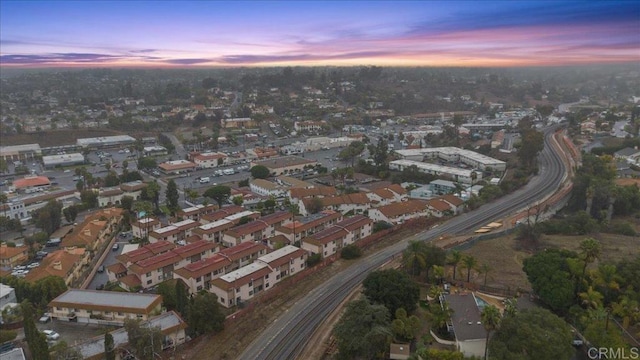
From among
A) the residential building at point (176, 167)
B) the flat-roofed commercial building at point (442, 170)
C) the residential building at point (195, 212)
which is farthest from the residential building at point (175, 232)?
the flat-roofed commercial building at point (442, 170)

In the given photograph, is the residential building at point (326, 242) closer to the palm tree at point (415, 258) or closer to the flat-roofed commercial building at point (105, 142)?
the palm tree at point (415, 258)

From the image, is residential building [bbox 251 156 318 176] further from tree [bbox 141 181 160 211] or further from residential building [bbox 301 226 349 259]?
residential building [bbox 301 226 349 259]

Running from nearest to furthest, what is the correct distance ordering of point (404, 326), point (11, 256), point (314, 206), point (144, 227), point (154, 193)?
point (404, 326) → point (11, 256) → point (144, 227) → point (314, 206) → point (154, 193)

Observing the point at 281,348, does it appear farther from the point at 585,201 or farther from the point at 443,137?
the point at 443,137

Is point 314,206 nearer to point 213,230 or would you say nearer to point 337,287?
point 213,230

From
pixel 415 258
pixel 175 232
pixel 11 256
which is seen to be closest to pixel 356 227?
pixel 415 258

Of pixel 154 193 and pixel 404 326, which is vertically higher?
pixel 404 326

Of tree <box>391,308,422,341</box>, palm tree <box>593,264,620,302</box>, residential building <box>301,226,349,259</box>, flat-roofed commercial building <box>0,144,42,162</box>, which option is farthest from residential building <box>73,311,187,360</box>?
flat-roofed commercial building <box>0,144,42,162</box>
